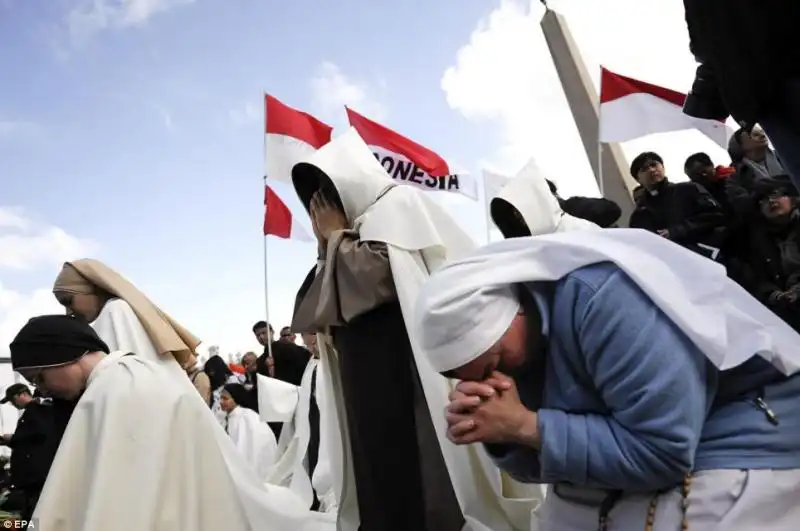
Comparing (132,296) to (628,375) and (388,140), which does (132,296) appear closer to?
(628,375)

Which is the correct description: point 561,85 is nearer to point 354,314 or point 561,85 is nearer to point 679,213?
point 679,213

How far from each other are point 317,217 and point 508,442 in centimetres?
208

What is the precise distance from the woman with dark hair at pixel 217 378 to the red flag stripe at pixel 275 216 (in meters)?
1.84

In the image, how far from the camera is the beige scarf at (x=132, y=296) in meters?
→ 4.09

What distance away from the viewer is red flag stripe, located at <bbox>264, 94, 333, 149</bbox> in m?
7.82

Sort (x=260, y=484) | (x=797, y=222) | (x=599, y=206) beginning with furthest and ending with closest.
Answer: (x=599, y=206)
(x=797, y=222)
(x=260, y=484)

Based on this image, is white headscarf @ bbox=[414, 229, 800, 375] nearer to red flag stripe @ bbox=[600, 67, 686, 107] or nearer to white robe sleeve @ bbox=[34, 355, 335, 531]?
white robe sleeve @ bbox=[34, 355, 335, 531]

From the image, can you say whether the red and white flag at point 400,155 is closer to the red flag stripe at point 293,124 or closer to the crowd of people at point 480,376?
the red flag stripe at point 293,124

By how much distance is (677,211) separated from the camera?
5254 millimetres

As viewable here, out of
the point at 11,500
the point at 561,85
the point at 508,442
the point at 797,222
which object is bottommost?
the point at 11,500

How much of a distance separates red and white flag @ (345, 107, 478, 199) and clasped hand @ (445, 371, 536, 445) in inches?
247

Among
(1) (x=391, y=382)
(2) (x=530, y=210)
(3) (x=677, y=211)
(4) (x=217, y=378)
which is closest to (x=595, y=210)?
(3) (x=677, y=211)

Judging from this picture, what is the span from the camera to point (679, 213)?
5.22 m

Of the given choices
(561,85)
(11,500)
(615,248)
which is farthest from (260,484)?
(561,85)
